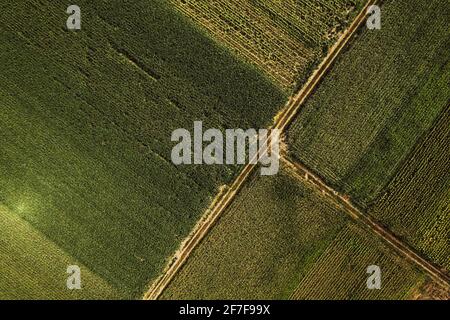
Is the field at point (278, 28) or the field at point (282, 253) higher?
the field at point (278, 28)

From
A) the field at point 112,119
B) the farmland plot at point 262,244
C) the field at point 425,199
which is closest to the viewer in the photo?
the field at point 112,119

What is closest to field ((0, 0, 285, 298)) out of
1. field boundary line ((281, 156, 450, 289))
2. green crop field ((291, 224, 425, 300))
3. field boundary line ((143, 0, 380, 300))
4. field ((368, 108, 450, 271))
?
field boundary line ((143, 0, 380, 300))

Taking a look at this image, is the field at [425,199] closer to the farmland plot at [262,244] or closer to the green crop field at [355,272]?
the green crop field at [355,272]

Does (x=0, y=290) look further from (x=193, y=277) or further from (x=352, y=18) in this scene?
(x=352, y=18)

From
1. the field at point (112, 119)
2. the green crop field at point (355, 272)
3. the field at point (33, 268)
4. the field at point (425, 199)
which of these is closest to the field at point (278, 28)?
the field at point (112, 119)

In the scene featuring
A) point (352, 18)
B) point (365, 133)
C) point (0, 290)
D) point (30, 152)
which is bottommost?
point (0, 290)

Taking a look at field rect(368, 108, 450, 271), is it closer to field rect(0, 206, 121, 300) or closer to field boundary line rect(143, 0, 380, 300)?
field boundary line rect(143, 0, 380, 300)
